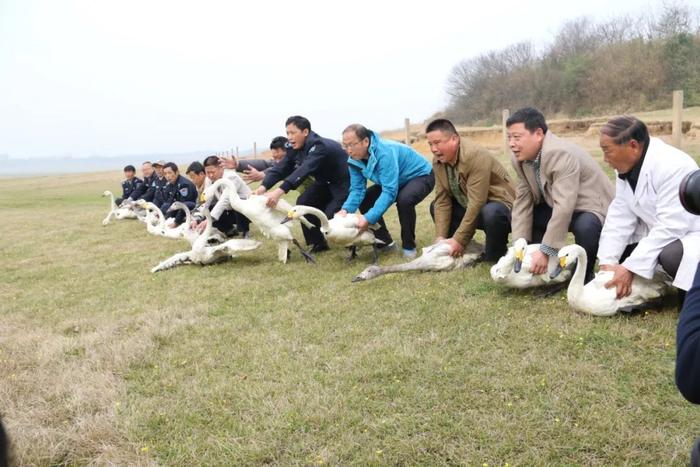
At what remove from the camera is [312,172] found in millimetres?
7930

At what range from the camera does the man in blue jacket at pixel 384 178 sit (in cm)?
690

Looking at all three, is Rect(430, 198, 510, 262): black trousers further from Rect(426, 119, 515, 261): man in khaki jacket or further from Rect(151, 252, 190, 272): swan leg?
Rect(151, 252, 190, 272): swan leg

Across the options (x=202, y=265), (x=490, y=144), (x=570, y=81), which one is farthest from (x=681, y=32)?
(x=202, y=265)

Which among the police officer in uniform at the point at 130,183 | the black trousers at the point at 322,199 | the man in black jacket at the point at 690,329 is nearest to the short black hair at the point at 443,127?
the black trousers at the point at 322,199

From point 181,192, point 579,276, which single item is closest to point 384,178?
point 579,276

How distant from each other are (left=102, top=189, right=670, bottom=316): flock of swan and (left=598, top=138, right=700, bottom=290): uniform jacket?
27 centimetres

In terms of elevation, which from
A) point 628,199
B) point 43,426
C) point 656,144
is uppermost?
point 656,144

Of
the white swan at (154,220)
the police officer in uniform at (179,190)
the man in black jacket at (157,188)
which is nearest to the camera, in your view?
the white swan at (154,220)

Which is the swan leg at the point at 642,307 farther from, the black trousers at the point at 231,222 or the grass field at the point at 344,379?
the black trousers at the point at 231,222

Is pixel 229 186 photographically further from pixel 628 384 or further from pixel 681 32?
pixel 681 32

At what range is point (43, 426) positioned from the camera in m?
3.55

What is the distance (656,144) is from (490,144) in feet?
84.4

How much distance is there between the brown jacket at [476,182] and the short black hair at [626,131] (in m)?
1.86

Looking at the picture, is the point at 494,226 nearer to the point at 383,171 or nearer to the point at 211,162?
the point at 383,171
